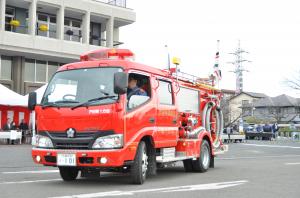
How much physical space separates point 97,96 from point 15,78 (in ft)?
80.3

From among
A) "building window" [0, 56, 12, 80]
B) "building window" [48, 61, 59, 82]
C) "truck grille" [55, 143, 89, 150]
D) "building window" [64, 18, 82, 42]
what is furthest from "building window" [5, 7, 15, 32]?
"truck grille" [55, 143, 89, 150]

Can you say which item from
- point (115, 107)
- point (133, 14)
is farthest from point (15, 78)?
point (115, 107)

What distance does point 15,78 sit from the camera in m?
31.7

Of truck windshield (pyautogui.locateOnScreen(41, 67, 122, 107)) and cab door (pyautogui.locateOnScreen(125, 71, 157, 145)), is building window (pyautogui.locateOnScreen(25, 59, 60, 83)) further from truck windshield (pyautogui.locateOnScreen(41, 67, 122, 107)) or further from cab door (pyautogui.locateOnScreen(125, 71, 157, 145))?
cab door (pyautogui.locateOnScreen(125, 71, 157, 145))

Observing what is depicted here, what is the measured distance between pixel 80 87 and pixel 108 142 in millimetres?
1324

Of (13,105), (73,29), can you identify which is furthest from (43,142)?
(73,29)

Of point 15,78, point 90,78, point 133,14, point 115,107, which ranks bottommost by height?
point 115,107

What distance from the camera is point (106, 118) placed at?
845 centimetres

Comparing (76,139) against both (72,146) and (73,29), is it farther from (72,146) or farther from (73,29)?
(73,29)

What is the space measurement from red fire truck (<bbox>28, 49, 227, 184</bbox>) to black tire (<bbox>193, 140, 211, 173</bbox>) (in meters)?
1.44

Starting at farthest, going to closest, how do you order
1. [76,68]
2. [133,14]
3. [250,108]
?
[250,108]
[133,14]
[76,68]

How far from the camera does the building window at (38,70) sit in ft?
107

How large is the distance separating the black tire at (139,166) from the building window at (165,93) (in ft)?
4.52

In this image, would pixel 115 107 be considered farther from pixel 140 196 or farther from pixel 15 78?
pixel 15 78
